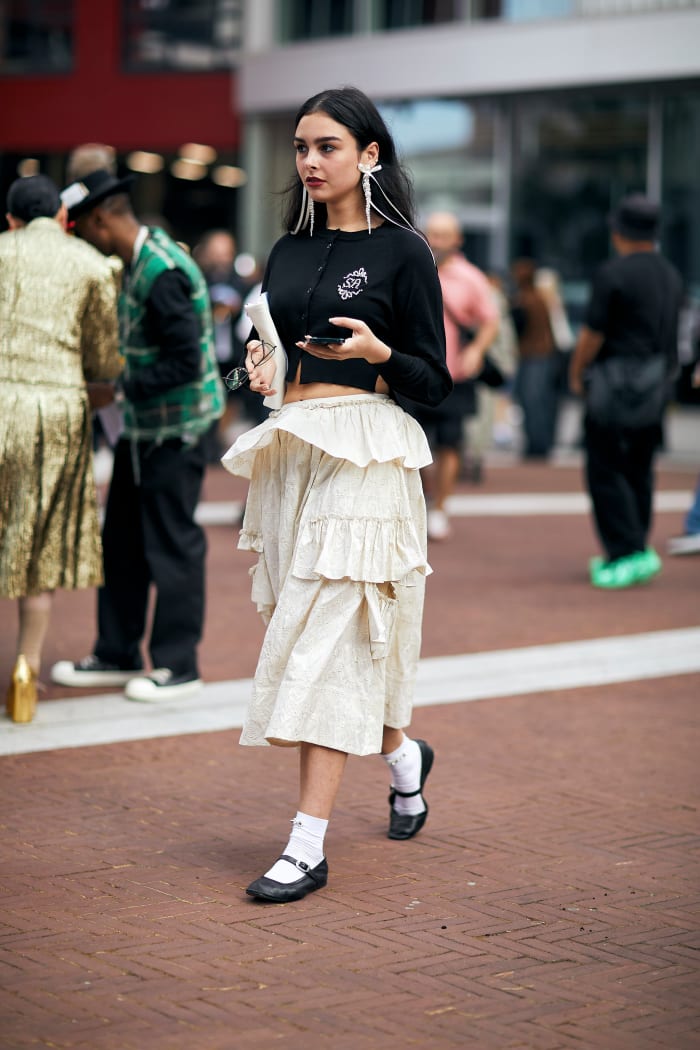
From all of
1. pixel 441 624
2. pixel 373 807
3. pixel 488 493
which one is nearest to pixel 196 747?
pixel 373 807

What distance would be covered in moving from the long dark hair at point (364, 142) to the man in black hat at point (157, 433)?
185cm

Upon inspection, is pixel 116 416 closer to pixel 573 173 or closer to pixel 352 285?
pixel 352 285

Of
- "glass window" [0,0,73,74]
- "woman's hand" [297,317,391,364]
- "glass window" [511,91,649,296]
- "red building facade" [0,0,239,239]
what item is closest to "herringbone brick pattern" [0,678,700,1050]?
"woman's hand" [297,317,391,364]

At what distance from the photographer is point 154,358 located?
22.1ft

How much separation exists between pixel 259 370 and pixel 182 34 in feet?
74.7

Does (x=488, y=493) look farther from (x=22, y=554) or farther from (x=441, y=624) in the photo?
(x=22, y=554)

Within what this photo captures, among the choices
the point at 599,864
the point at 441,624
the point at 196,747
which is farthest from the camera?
the point at 441,624

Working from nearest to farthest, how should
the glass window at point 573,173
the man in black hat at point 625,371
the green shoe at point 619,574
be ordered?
the man in black hat at point 625,371, the green shoe at point 619,574, the glass window at point 573,173

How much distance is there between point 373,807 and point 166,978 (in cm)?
167

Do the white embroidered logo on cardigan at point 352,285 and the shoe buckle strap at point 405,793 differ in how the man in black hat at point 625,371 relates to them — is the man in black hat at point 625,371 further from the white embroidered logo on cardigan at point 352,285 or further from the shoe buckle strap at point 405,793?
the white embroidered logo on cardigan at point 352,285

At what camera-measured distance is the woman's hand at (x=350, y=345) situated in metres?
4.35

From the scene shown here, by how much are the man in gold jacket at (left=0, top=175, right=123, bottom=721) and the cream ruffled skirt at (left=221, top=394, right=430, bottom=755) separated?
5.59 feet

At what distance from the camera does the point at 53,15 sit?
27141mm

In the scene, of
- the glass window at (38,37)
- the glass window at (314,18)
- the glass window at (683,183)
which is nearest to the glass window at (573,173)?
the glass window at (683,183)
